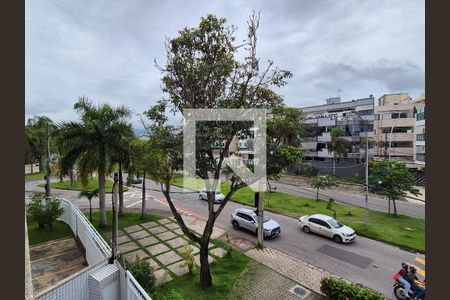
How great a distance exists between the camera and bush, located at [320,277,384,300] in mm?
8124

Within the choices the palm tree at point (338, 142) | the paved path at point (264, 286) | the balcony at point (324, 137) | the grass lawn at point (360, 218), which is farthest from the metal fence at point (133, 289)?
the balcony at point (324, 137)

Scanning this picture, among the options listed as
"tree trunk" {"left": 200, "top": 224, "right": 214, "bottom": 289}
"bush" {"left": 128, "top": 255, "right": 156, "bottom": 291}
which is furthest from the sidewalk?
"bush" {"left": 128, "top": 255, "right": 156, "bottom": 291}

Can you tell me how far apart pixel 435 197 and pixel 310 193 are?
26.4 meters

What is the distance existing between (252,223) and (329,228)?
475 cm

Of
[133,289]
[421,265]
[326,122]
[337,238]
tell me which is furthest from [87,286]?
[326,122]

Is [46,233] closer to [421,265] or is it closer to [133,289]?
[133,289]

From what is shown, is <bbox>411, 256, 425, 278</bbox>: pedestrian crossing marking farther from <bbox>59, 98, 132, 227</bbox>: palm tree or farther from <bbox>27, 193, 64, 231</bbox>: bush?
<bbox>27, 193, 64, 231</bbox>: bush

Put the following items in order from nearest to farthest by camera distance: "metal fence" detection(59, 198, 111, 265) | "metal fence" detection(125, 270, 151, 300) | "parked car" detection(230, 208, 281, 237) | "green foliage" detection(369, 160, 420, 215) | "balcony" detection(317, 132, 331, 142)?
"metal fence" detection(125, 270, 151, 300)
"metal fence" detection(59, 198, 111, 265)
"parked car" detection(230, 208, 281, 237)
"green foliage" detection(369, 160, 420, 215)
"balcony" detection(317, 132, 331, 142)

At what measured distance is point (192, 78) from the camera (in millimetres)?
8836

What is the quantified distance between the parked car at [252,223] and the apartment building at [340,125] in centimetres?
2593

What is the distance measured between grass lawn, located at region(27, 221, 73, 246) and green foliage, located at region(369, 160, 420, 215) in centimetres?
2159

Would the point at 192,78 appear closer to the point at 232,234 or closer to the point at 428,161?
the point at 428,161

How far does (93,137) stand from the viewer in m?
13.8

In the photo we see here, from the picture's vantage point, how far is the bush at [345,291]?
8.12 m
